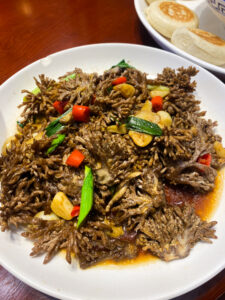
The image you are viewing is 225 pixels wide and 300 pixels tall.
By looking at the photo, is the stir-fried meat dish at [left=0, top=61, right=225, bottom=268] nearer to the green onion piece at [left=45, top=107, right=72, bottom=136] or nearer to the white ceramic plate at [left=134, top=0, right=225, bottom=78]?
the green onion piece at [left=45, top=107, right=72, bottom=136]

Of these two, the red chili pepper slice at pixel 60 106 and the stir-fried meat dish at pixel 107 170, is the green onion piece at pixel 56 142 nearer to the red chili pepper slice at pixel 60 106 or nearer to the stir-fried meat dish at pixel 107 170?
the stir-fried meat dish at pixel 107 170

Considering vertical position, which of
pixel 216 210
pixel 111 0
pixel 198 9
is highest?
pixel 111 0

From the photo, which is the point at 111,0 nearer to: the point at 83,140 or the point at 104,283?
the point at 83,140

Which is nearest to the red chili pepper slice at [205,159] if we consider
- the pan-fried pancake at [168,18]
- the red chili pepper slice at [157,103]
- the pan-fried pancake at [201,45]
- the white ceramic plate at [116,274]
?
the white ceramic plate at [116,274]

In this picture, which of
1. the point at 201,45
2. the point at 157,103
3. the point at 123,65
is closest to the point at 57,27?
the point at 123,65

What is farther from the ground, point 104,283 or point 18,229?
point 18,229

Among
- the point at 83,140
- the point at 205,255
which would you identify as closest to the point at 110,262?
the point at 205,255

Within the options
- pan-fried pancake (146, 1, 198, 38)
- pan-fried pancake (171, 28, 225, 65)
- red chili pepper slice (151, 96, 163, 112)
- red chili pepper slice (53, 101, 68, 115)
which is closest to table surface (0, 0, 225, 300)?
pan-fried pancake (146, 1, 198, 38)
